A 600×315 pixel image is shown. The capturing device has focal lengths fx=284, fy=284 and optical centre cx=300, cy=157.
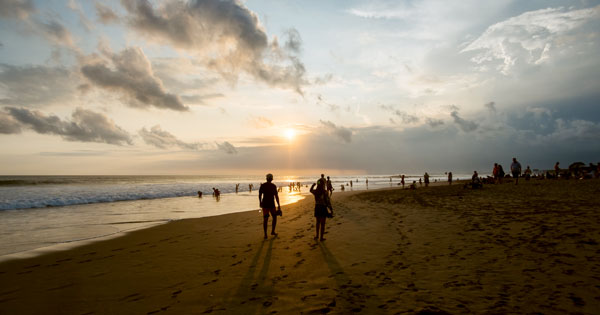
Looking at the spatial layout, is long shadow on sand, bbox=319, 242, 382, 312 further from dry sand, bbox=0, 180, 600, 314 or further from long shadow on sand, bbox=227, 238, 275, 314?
long shadow on sand, bbox=227, 238, 275, 314

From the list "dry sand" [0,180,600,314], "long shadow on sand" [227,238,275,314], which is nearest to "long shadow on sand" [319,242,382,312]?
"dry sand" [0,180,600,314]

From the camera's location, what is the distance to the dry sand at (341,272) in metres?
4.80

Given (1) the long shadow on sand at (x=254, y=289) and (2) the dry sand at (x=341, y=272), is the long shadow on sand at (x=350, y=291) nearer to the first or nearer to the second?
(2) the dry sand at (x=341, y=272)

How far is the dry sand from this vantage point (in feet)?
15.7

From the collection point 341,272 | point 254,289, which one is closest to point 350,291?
point 341,272

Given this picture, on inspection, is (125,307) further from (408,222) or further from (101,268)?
(408,222)

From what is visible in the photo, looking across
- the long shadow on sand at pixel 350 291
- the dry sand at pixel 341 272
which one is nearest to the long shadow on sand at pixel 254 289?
the dry sand at pixel 341 272

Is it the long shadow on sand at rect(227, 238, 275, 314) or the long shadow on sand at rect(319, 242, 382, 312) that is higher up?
the long shadow on sand at rect(319, 242, 382, 312)

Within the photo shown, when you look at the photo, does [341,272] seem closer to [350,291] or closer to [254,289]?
[350,291]

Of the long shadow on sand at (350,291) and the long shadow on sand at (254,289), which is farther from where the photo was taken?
the long shadow on sand at (254,289)

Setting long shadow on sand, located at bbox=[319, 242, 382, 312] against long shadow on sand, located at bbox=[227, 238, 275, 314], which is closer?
long shadow on sand, located at bbox=[319, 242, 382, 312]

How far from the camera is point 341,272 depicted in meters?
6.56

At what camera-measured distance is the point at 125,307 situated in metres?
5.22

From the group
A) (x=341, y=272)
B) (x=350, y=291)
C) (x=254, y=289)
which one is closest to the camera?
(x=350, y=291)
